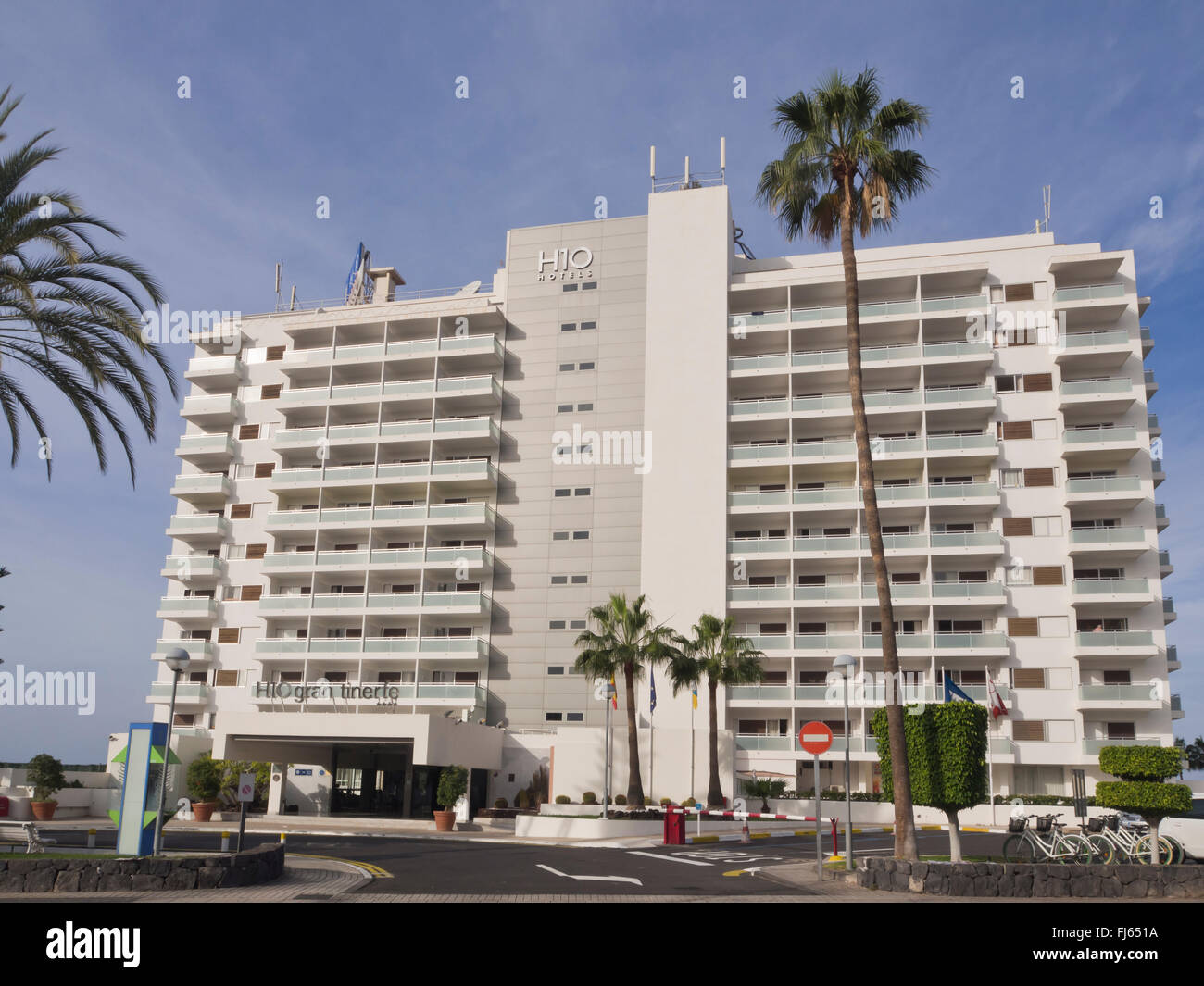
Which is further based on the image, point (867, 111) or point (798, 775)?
point (798, 775)

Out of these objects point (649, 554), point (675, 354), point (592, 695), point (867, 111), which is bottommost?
point (592, 695)

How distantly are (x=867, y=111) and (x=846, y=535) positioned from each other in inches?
1337

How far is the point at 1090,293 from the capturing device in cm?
5519

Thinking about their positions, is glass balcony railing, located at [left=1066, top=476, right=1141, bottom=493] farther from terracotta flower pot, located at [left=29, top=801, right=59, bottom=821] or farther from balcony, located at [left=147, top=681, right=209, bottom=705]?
terracotta flower pot, located at [left=29, top=801, right=59, bottom=821]

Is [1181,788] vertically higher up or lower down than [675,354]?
lower down

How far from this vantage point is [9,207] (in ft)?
68.1

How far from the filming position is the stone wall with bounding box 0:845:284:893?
1636 cm

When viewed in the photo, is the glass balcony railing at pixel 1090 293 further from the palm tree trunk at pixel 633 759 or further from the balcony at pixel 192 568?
the balcony at pixel 192 568

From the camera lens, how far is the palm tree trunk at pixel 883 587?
21.7m

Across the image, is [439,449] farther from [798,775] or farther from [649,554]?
[798,775]

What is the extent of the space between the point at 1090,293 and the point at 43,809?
195ft

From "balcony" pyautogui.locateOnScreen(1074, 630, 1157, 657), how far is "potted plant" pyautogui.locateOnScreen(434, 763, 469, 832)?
31.5 meters
